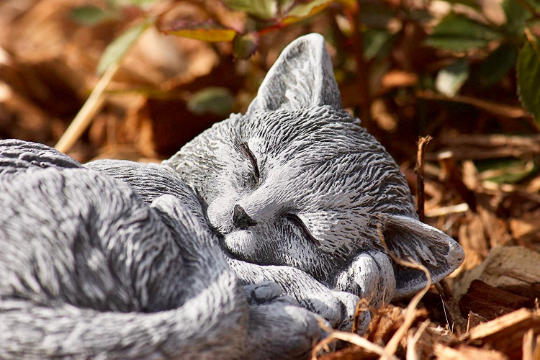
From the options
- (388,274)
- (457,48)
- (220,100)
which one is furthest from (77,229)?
(457,48)

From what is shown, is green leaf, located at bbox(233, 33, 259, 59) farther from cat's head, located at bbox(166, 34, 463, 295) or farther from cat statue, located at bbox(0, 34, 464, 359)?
cat's head, located at bbox(166, 34, 463, 295)

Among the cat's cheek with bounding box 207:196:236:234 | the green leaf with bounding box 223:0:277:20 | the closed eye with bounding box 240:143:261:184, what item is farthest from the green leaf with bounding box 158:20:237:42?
the cat's cheek with bounding box 207:196:236:234

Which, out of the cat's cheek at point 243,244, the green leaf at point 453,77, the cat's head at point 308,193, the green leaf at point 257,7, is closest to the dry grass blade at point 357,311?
the cat's head at point 308,193

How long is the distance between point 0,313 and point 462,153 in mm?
2075

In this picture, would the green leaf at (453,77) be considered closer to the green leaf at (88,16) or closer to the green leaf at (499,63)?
the green leaf at (499,63)

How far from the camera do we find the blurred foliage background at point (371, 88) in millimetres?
2070

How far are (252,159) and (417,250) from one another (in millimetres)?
458

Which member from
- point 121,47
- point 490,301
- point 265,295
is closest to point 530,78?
point 490,301

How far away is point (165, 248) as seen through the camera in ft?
3.64

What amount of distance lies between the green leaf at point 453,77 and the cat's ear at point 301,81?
1.05 metres

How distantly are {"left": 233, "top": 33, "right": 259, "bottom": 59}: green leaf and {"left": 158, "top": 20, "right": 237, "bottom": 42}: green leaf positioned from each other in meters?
0.03

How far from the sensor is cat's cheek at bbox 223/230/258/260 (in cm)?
133

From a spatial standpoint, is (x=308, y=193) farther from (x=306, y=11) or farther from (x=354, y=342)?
(x=306, y=11)

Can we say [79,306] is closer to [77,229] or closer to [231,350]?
[77,229]
